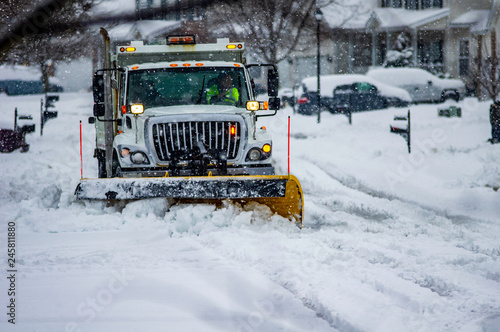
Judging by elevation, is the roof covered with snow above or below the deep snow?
above

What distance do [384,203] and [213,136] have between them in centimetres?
323

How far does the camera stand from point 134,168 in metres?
7.85

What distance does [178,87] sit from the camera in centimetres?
866

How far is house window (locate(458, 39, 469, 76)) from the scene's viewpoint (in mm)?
40812

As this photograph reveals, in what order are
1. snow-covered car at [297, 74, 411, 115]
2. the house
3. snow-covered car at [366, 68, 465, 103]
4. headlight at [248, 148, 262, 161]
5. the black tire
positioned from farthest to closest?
1. the house
2. snow-covered car at [366, 68, 465, 103]
3. snow-covered car at [297, 74, 411, 115]
4. headlight at [248, 148, 262, 161]
5. the black tire

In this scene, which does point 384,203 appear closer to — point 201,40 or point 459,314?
point 459,314

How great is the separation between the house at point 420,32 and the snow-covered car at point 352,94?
1095cm

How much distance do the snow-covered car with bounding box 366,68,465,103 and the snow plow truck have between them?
71.6ft

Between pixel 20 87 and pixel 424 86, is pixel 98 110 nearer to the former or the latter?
pixel 424 86

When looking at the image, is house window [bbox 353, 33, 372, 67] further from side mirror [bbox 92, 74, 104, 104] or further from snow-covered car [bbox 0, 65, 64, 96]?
side mirror [bbox 92, 74, 104, 104]

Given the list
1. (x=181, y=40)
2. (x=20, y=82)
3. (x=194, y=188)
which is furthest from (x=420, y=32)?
(x=194, y=188)

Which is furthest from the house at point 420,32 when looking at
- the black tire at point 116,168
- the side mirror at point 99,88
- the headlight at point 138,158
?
the headlight at point 138,158

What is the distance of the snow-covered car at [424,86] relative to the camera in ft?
98.5

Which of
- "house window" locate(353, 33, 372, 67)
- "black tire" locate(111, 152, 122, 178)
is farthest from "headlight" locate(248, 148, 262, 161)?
"house window" locate(353, 33, 372, 67)
